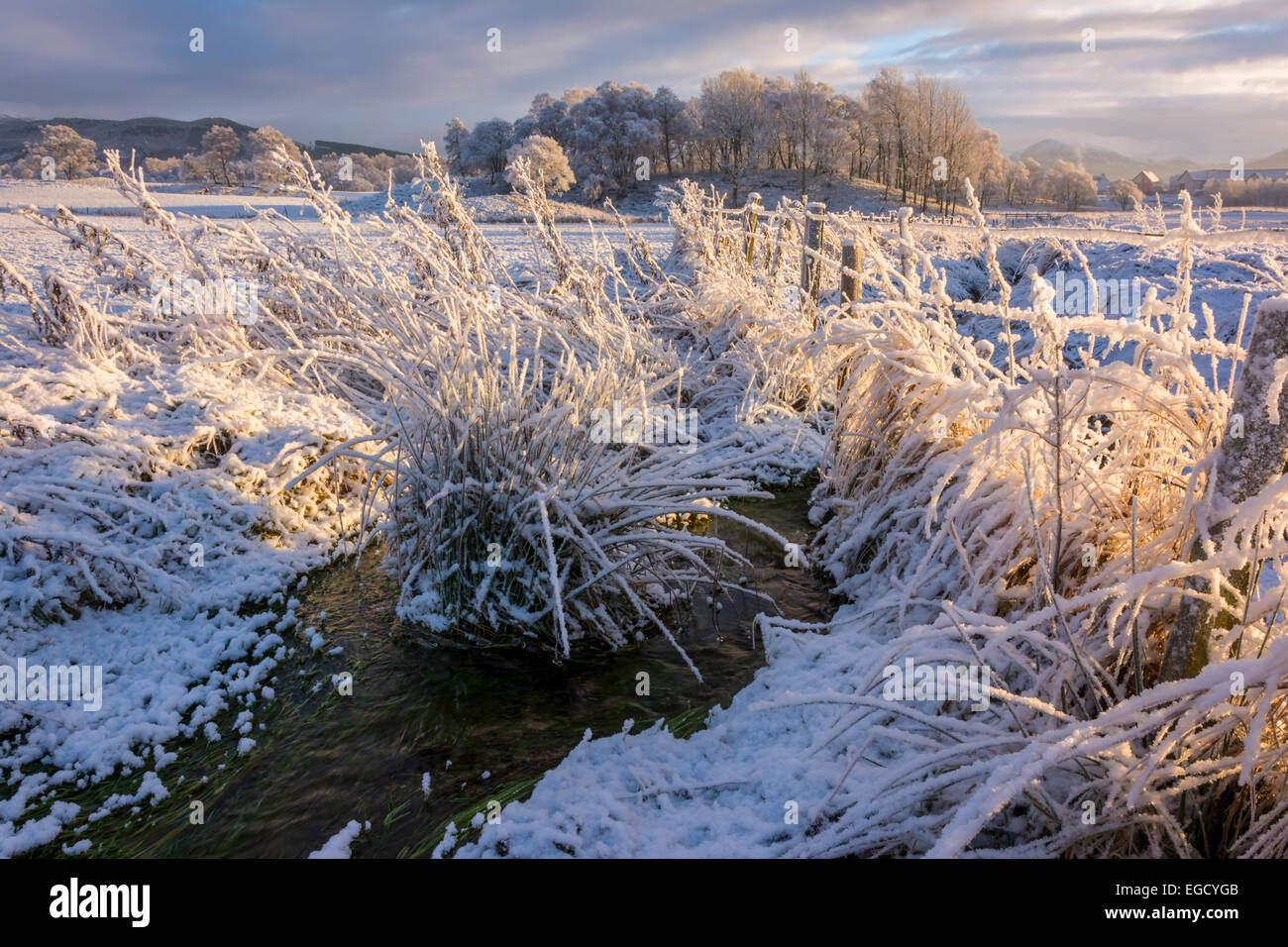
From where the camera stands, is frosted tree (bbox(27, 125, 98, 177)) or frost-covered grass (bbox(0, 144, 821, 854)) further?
frosted tree (bbox(27, 125, 98, 177))

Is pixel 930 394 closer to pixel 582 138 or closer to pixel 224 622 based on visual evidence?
pixel 224 622

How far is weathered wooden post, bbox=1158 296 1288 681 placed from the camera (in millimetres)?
1360

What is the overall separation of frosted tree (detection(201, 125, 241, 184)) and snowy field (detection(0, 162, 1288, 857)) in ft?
160

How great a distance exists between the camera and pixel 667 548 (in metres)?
3.04

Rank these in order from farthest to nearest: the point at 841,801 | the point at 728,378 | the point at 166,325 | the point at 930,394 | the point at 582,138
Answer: the point at 582,138 < the point at 728,378 < the point at 166,325 < the point at 930,394 < the point at 841,801

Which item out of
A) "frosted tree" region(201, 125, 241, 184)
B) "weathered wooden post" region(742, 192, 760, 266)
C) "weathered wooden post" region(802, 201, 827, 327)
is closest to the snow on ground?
"weathered wooden post" region(802, 201, 827, 327)

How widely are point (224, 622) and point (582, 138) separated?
44546mm

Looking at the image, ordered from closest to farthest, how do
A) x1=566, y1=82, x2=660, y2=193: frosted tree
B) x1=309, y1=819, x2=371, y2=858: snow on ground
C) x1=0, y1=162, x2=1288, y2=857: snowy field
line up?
x1=0, y1=162, x2=1288, y2=857: snowy field
x1=309, y1=819, x2=371, y2=858: snow on ground
x1=566, y1=82, x2=660, y2=193: frosted tree

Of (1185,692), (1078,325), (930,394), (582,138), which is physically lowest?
(1185,692)

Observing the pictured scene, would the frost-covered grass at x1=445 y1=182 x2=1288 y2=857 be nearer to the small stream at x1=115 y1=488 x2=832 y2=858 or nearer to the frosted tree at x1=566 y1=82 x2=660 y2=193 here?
the small stream at x1=115 y1=488 x2=832 y2=858

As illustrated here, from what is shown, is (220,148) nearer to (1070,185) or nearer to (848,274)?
(848,274)

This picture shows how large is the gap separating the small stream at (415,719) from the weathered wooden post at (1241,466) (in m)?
1.50
